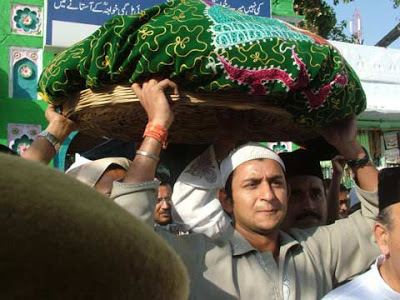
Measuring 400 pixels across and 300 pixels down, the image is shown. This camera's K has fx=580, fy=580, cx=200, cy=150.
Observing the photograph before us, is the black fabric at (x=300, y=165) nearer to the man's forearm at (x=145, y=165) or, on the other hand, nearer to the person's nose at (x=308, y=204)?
the person's nose at (x=308, y=204)

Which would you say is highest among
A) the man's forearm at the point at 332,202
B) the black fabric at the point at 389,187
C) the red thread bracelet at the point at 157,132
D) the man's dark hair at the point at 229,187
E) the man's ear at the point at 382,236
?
the red thread bracelet at the point at 157,132

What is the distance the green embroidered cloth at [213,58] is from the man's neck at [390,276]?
54cm

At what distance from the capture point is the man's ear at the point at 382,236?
1.87m

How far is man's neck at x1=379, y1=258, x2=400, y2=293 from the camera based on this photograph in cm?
185

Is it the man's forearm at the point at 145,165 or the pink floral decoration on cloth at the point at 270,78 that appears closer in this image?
the pink floral decoration on cloth at the point at 270,78

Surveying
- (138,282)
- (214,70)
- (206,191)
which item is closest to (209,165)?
(206,191)

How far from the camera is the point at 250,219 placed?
1914 millimetres

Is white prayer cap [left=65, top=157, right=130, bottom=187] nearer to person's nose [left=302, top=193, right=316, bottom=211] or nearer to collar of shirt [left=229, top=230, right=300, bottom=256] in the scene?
collar of shirt [left=229, top=230, right=300, bottom=256]

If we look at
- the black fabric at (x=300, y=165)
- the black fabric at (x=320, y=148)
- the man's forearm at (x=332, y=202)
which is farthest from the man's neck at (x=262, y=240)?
the man's forearm at (x=332, y=202)

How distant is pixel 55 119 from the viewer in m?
2.04

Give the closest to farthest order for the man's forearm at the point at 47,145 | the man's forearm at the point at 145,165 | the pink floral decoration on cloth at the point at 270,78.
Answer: the pink floral decoration on cloth at the point at 270,78, the man's forearm at the point at 145,165, the man's forearm at the point at 47,145

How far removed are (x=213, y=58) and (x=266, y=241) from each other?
70cm

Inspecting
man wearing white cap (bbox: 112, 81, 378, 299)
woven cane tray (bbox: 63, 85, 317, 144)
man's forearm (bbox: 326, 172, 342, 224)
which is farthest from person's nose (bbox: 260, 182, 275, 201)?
man's forearm (bbox: 326, 172, 342, 224)

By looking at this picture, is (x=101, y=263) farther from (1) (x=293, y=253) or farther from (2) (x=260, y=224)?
(1) (x=293, y=253)
